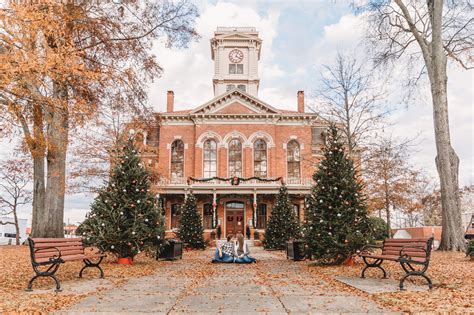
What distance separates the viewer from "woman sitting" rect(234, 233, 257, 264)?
1421cm

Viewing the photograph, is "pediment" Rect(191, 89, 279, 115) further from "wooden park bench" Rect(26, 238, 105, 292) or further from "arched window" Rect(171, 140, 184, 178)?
"wooden park bench" Rect(26, 238, 105, 292)

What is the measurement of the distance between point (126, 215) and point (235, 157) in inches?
815

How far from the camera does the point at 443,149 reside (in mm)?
16625

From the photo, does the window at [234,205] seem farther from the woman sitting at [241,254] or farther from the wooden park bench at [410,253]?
the wooden park bench at [410,253]

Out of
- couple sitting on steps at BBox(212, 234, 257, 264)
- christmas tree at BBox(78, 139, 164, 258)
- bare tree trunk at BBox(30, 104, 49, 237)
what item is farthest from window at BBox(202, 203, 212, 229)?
christmas tree at BBox(78, 139, 164, 258)

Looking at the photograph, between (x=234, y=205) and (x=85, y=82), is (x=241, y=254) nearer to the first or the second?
(x=85, y=82)

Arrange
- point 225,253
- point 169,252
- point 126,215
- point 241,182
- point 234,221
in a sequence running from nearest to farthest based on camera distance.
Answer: point 126,215 < point 225,253 < point 169,252 < point 241,182 < point 234,221

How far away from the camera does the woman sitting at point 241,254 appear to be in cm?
1421

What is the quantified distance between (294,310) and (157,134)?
29.6 meters

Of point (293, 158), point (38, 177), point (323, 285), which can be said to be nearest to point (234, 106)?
point (293, 158)

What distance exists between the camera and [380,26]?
63.4 ft

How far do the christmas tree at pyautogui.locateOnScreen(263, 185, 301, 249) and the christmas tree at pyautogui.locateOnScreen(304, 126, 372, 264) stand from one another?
9.62m

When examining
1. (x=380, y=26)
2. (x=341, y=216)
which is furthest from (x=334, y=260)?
(x=380, y=26)

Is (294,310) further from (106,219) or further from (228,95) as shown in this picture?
(228,95)
